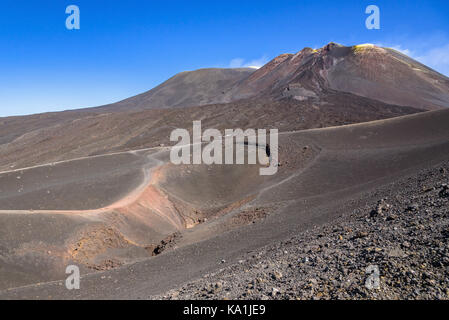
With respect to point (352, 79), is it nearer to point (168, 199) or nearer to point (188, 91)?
point (188, 91)

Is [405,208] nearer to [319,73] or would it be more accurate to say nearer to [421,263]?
[421,263]

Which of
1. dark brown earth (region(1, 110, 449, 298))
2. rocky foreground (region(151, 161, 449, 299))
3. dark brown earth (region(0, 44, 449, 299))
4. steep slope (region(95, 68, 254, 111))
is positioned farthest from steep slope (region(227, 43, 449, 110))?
rocky foreground (region(151, 161, 449, 299))

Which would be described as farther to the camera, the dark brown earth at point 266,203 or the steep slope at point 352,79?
the steep slope at point 352,79

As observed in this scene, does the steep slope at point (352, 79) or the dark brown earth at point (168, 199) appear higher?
the steep slope at point (352, 79)

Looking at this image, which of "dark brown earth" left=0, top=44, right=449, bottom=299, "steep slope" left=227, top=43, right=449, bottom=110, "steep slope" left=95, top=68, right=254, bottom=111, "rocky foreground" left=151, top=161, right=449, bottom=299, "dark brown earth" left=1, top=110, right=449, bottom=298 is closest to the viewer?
"rocky foreground" left=151, top=161, right=449, bottom=299

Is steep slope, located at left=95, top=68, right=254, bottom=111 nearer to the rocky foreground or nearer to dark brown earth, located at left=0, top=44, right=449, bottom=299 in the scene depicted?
dark brown earth, located at left=0, top=44, right=449, bottom=299

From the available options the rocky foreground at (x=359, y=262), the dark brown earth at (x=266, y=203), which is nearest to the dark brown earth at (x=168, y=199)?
the dark brown earth at (x=266, y=203)

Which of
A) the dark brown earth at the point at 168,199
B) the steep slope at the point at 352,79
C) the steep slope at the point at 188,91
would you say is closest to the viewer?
the dark brown earth at the point at 168,199

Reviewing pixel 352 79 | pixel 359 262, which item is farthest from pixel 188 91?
pixel 359 262

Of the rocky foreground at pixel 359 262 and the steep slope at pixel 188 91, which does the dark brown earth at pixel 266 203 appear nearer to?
the rocky foreground at pixel 359 262
